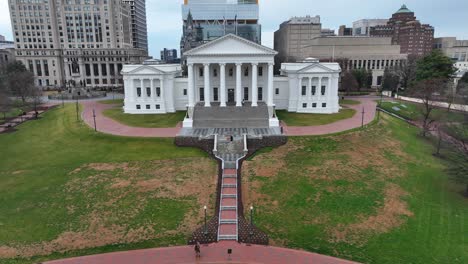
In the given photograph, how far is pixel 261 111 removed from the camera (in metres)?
53.9

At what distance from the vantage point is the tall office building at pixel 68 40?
12500cm

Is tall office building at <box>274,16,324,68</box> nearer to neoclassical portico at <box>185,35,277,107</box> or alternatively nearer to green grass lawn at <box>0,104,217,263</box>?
neoclassical portico at <box>185,35,277,107</box>

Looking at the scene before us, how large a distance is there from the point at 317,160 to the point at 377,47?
106311 mm

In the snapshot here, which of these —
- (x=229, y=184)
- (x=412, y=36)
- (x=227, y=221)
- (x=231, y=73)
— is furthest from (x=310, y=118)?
(x=412, y=36)

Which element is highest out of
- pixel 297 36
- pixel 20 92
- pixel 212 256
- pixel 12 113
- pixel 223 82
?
pixel 297 36

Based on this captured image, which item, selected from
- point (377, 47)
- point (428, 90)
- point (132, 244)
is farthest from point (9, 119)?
point (377, 47)

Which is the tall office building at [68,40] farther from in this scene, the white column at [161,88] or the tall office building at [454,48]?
the tall office building at [454,48]

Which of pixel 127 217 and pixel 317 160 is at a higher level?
pixel 317 160

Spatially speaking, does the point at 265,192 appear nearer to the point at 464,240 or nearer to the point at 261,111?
the point at 464,240

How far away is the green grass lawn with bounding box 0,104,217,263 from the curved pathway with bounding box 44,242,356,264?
102 cm

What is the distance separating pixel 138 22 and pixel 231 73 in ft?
451

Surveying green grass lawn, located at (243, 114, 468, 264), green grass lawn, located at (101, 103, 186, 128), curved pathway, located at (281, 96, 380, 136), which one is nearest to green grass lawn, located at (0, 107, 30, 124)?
green grass lawn, located at (101, 103, 186, 128)

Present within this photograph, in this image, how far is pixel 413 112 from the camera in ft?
218

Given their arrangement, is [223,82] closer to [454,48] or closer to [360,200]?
[360,200]
